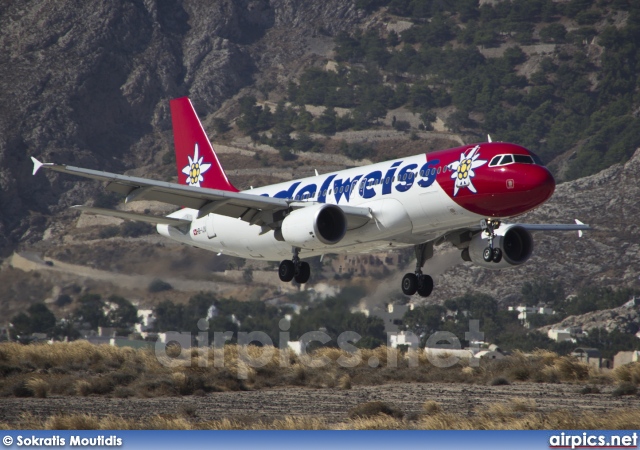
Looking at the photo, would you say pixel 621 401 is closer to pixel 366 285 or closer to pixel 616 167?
pixel 366 285

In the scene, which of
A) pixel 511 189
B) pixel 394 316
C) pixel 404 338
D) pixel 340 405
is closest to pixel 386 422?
pixel 340 405

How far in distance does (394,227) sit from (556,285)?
12160 cm

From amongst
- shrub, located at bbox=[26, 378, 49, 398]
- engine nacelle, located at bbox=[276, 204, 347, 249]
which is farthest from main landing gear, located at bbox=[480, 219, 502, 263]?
shrub, located at bbox=[26, 378, 49, 398]

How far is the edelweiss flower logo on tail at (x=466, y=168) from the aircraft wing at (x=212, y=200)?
4050 mm

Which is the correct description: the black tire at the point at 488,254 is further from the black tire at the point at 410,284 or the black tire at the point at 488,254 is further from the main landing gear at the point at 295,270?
the main landing gear at the point at 295,270

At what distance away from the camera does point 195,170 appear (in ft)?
174

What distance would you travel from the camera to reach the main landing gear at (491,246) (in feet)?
129

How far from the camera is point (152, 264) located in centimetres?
8038

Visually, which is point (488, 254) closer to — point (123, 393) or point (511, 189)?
point (511, 189)

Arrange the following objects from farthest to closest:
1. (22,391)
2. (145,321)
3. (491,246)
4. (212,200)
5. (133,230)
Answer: (133,230) < (145,321) < (22,391) < (212,200) < (491,246)

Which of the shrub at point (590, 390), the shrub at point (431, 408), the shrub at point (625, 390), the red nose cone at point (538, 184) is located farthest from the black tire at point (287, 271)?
the shrub at point (625, 390)

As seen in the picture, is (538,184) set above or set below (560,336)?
above

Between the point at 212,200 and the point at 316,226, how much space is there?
16.2 feet

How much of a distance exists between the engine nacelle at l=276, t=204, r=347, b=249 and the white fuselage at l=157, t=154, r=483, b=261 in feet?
1.98
